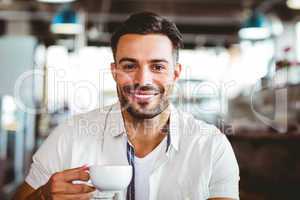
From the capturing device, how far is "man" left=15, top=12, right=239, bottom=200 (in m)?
1.59

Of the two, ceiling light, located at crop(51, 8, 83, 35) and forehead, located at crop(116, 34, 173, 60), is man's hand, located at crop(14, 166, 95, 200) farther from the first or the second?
ceiling light, located at crop(51, 8, 83, 35)

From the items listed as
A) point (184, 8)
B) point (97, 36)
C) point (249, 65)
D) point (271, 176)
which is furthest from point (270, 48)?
point (271, 176)

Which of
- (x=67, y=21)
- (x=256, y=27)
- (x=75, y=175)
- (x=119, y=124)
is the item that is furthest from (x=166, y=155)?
(x=256, y=27)

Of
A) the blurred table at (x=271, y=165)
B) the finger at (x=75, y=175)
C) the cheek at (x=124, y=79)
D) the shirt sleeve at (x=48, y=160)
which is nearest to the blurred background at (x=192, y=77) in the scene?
the blurred table at (x=271, y=165)

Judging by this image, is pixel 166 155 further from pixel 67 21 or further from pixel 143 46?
pixel 67 21

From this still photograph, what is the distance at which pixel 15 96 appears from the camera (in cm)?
662

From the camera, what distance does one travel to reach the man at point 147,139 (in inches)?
62.6

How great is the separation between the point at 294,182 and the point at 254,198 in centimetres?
42

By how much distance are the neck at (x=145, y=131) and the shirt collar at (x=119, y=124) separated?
2 cm

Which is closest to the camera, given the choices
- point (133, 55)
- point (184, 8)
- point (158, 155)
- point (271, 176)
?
point (133, 55)

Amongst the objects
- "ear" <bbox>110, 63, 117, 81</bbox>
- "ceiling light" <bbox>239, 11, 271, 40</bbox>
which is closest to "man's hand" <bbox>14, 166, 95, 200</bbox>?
"ear" <bbox>110, 63, 117, 81</bbox>

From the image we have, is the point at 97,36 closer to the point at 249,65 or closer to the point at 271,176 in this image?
the point at 249,65

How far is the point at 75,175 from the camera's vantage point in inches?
52.8

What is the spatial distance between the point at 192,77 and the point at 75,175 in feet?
5.95
